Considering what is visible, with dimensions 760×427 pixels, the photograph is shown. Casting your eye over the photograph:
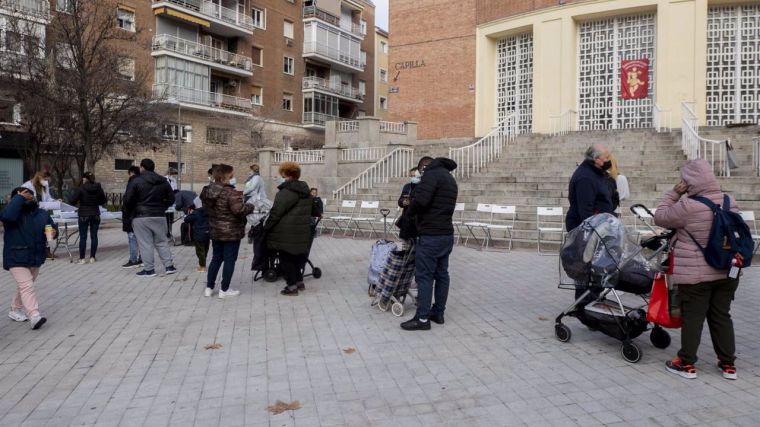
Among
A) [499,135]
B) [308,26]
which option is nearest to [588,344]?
[499,135]

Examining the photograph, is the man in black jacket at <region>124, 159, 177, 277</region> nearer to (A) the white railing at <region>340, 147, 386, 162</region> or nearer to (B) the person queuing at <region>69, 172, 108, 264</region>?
(B) the person queuing at <region>69, 172, 108, 264</region>

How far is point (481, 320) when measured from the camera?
20.3ft

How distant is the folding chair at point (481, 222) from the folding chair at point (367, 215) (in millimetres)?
2795

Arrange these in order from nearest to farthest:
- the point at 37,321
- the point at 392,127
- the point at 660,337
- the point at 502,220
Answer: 1. the point at 660,337
2. the point at 37,321
3. the point at 502,220
4. the point at 392,127

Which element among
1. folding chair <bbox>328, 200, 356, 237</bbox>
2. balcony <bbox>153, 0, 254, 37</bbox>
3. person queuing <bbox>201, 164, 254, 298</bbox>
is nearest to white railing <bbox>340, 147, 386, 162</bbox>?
folding chair <bbox>328, 200, 356, 237</bbox>

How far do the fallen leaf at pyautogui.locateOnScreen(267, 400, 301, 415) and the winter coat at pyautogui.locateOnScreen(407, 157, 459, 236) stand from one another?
2365 millimetres

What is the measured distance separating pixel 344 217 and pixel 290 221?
7718 mm

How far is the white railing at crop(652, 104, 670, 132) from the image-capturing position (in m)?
19.6

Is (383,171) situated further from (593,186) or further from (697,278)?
(697,278)

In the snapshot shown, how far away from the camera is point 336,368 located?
4.65 m

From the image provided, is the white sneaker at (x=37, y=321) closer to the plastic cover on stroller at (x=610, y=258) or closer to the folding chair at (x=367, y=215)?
the plastic cover on stroller at (x=610, y=258)

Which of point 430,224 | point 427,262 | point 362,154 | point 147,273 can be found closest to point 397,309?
point 427,262

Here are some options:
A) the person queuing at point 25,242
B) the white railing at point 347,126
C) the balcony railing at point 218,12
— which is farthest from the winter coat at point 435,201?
the balcony railing at point 218,12

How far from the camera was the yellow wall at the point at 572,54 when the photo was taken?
2027cm
